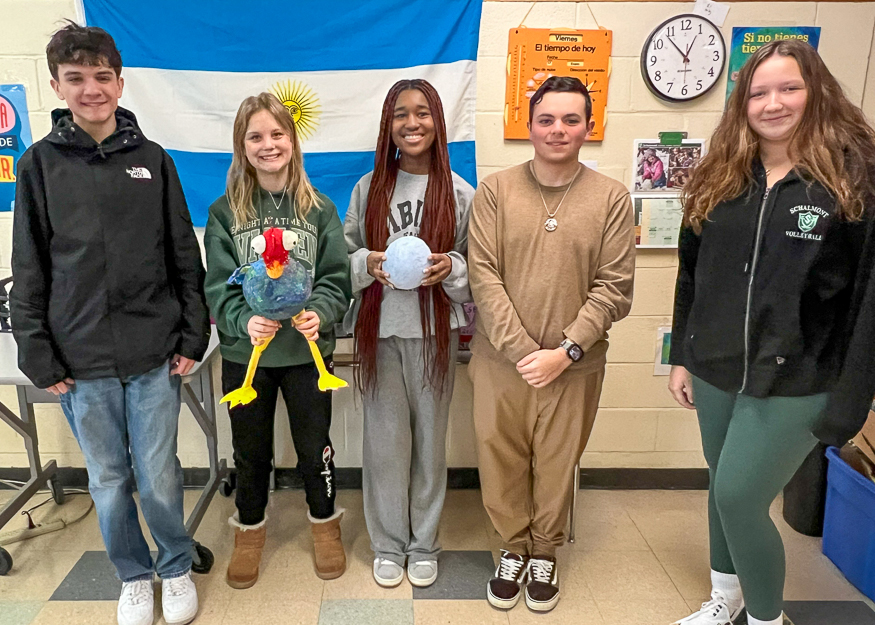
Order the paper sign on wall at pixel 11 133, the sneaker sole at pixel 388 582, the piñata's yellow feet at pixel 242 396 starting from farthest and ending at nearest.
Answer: the paper sign on wall at pixel 11 133 → the sneaker sole at pixel 388 582 → the piñata's yellow feet at pixel 242 396

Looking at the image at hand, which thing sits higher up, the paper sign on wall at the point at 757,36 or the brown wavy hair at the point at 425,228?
the paper sign on wall at the point at 757,36

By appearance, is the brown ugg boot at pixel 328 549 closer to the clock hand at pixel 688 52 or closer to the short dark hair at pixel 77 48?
the short dark hair at pixel 77 48

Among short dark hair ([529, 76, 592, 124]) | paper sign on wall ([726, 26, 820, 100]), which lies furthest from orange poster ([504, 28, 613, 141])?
short dark hair ([529, 76, 592, 124])

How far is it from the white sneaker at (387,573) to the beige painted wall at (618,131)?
2.10ft

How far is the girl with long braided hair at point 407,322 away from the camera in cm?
170

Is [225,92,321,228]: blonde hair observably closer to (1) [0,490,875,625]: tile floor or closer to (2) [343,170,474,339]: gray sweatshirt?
(2) [343,170,474,339]: gray sweatshirt

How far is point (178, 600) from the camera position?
172cm

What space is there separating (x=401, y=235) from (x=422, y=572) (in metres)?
1.05

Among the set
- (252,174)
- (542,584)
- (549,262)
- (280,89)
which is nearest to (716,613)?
(542,584)

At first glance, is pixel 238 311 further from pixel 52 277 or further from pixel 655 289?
pixel 655 289

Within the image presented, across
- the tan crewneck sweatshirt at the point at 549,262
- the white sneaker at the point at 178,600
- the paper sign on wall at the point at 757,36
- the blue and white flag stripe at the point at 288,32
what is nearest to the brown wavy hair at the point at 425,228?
the tan crewneck sweatshirt at the point at 549,262

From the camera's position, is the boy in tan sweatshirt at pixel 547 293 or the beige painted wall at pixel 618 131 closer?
the boy in tan sweatshirt at pixel 547 293

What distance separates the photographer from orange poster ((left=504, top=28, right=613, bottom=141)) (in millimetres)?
2107

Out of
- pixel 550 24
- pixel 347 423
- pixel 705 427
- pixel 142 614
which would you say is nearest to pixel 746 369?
pixel 705 427
